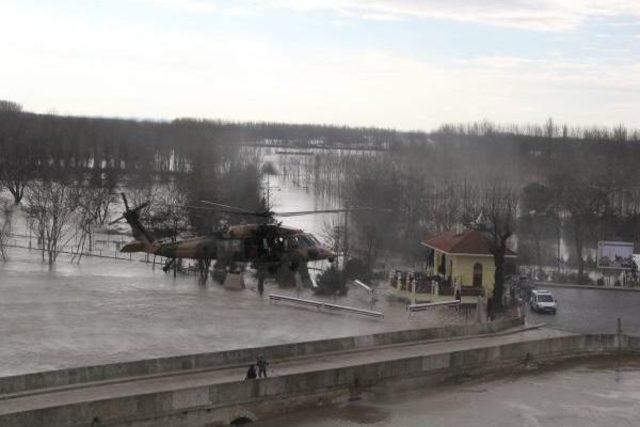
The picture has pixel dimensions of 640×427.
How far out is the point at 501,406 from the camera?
24.0 m

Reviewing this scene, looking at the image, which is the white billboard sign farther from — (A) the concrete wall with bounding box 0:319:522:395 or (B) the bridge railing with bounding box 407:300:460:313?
(A) the concrete wall with bounding box 0:319:522:395

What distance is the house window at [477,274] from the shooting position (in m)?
37.3

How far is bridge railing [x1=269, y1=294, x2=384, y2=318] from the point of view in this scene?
110ft

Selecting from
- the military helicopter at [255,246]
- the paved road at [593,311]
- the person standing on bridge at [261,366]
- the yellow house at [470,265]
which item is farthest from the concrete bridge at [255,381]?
the yellow house at [470,265]

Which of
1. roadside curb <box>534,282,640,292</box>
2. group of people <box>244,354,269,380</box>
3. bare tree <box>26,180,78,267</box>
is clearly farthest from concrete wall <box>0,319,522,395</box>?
bare tree <box>26,180,78,267</box>

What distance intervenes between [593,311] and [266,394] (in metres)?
18.9

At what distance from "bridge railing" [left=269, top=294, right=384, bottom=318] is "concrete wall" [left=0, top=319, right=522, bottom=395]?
4.54 m

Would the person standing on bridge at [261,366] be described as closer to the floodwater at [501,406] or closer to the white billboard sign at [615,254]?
the floodwater at [501,406]

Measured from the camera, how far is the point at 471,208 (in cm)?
5828

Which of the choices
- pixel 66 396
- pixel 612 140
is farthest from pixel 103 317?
pixel 612 140

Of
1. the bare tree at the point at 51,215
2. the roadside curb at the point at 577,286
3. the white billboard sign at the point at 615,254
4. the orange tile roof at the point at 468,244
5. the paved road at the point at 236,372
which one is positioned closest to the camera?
the paved road at the point at 236,372

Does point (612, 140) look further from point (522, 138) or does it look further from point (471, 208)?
point (471, 208)

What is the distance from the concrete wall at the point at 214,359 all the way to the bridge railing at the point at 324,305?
4.54m

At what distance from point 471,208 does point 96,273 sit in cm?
2579
